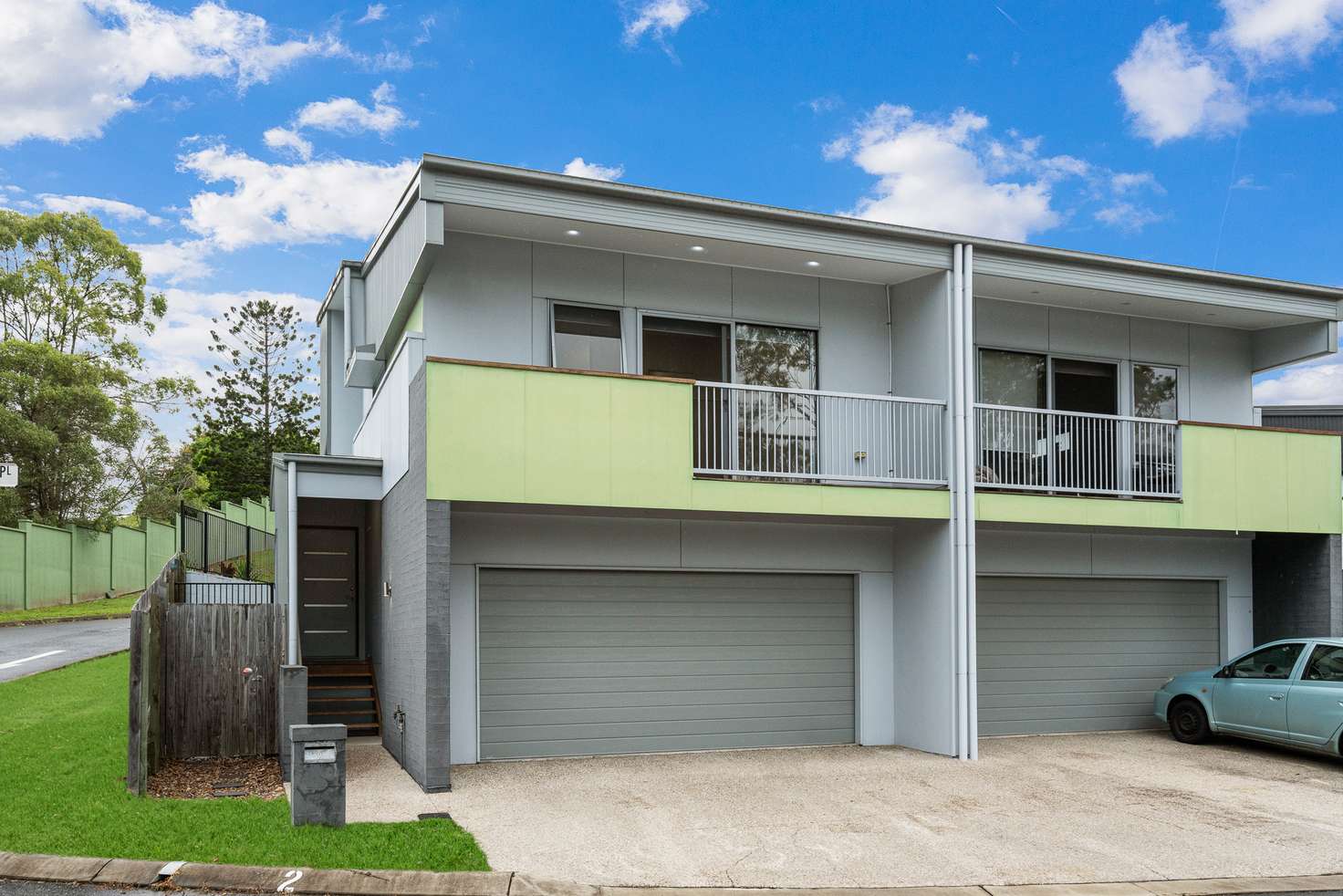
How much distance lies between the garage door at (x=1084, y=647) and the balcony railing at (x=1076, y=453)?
4.80 ft

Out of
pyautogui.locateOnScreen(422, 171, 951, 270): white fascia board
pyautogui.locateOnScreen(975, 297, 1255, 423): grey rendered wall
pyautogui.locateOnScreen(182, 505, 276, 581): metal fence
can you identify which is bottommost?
pyautogui.locateOnScreen(182, 505, 276, 581): metal fence

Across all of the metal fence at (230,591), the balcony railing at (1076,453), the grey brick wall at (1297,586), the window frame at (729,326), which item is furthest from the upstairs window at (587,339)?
Answer: the grey brick wall at (1297,586)

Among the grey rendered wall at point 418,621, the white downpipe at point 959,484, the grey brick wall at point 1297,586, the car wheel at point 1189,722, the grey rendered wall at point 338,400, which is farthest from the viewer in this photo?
the grey rendered wall at point 338,400

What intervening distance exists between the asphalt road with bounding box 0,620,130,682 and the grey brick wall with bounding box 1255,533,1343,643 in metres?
17.8

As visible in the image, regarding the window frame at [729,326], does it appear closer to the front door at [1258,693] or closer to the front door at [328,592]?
the front door at [1258,693]

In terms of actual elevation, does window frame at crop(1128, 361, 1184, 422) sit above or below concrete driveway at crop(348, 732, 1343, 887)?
above

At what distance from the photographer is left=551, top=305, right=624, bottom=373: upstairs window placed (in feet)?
41.9

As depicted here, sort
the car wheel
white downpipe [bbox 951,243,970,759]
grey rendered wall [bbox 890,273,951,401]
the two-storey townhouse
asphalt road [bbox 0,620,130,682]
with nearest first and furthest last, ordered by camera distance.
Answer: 1. the two-storey townhouse
2. white downpipe [bbox 951,243,970,759]
3. grey rendered wall [bbox 890,273,951,401]
4. the car wheel
5. asphalt road [bbox 0,620,130,682]

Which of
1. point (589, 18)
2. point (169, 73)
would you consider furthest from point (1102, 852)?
point (169, 73)

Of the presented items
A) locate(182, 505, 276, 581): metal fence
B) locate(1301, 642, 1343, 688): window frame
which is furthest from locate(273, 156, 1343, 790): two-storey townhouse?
locate(182, 505, 276, 581): metal fence

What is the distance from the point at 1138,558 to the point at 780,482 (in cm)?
577

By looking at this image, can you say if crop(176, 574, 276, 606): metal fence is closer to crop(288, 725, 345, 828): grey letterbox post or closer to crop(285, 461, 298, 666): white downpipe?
crop(285, 461, 298, 666): white downpipe

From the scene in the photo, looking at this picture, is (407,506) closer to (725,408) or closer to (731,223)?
(725,408)

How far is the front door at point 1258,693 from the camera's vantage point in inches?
493
